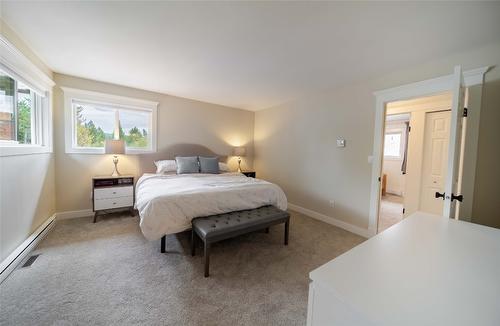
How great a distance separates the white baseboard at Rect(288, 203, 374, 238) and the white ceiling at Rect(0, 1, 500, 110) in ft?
7.30

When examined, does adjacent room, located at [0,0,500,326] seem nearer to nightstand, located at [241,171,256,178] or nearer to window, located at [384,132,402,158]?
nightstand, located at [241,171,256,178]

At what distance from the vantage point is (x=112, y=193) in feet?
10.1

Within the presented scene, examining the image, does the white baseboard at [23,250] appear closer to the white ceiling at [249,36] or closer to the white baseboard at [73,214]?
the white baseboard at [73,214]

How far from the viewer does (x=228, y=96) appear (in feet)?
12.7

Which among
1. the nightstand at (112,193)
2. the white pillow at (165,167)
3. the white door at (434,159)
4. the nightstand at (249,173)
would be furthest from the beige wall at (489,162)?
the nightstand at (112,193)

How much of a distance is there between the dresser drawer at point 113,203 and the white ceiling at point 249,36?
198 cm

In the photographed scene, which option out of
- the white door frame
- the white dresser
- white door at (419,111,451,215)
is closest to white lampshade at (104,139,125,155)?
the white dresser

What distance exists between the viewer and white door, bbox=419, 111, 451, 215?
9.83 ft

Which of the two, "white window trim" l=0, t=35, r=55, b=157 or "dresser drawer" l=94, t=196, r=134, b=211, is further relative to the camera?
"dresser drawer" l=94, t=196, r=134, b=211

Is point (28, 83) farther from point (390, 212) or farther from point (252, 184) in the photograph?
point (390, 212)

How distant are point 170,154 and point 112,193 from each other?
49.9 inches

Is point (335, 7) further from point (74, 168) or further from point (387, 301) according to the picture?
point (74, 168)

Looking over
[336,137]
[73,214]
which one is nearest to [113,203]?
[73,214]

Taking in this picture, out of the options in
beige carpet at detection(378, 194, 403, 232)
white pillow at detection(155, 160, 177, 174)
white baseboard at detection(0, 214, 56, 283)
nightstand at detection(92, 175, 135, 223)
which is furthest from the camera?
white pillow at detection(155, 160, 177, 174)
